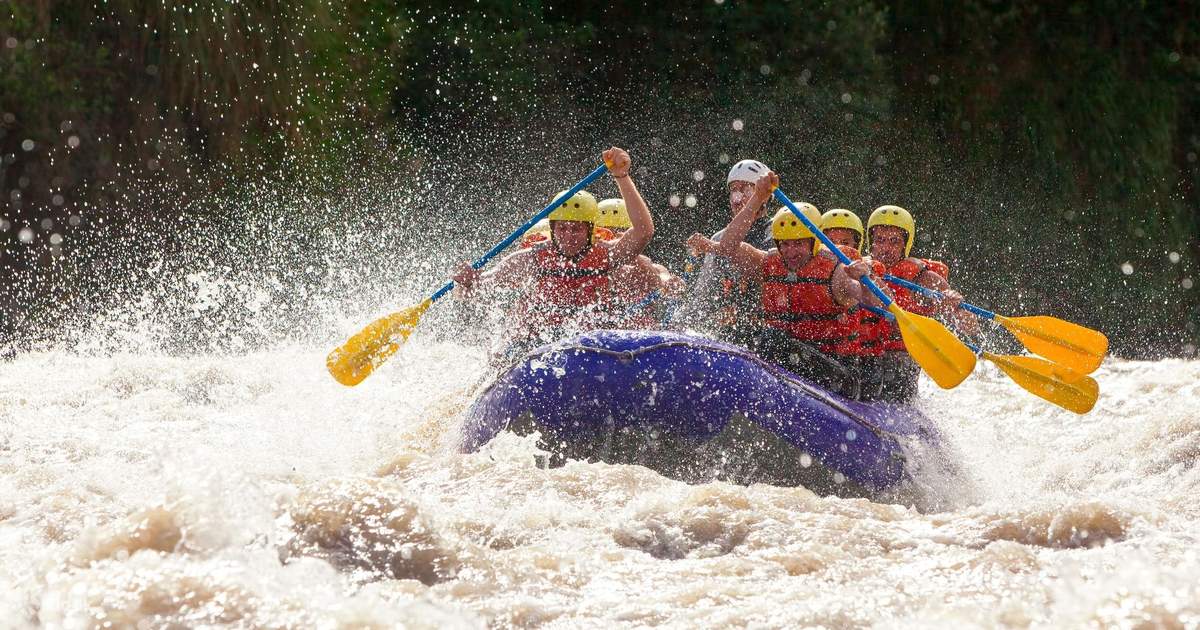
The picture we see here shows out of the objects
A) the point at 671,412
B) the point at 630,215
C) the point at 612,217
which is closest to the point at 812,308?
the point at 630,215

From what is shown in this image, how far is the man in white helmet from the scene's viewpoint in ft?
18.7

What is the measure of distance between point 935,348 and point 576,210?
69.1 inches

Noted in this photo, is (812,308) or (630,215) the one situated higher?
(630,215)

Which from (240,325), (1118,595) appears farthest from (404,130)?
(1118,595)

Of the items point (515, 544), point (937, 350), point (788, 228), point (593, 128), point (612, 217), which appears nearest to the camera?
point (515, 544)

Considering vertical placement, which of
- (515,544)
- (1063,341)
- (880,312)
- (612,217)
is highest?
(612,217)

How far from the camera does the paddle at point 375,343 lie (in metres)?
5.40

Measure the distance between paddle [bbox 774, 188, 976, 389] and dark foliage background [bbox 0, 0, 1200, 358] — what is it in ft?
18.6

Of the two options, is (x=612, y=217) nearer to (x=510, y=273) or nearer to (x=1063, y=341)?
(x=510, y=273)

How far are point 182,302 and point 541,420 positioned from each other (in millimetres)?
5567

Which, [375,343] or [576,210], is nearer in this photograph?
[375,343]

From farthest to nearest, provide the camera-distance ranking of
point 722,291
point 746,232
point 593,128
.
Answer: point 593,128 < point 722,291 < point 746,232

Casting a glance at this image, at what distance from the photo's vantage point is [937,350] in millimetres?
5156

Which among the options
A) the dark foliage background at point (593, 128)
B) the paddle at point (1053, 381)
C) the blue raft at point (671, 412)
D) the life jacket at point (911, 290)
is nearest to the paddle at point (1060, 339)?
the paddle at point (1053, 381)
